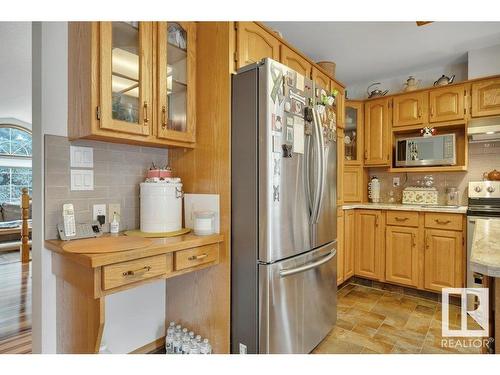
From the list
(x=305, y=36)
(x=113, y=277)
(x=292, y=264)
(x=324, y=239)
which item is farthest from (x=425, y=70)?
(x=113, y=277)

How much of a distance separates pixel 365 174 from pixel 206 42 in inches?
109

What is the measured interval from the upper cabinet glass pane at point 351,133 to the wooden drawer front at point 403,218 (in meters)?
0.87

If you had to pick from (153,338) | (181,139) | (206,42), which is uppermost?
(206,42)

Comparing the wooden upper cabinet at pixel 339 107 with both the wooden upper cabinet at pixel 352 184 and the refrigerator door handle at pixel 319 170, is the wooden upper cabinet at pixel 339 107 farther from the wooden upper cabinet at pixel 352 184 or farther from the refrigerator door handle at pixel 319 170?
the refrigerator door handle at pixel 319 170

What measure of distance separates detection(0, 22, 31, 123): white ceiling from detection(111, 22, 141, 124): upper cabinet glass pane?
191 cm

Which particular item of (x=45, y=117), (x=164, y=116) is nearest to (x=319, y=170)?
(x=164, y=116)

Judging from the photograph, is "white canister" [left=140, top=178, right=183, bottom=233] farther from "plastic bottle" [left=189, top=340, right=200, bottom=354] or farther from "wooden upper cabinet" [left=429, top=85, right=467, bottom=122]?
"wooden upper cabinet" [left=429, top=85, right=467, bottom=122]

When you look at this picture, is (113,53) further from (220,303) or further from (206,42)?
(220,303)

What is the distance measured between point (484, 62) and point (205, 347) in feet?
12.1

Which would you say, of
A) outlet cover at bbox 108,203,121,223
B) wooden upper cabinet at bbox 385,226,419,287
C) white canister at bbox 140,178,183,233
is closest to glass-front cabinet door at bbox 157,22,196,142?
white canister at bbox 140,178,183,233

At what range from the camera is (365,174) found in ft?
12.3

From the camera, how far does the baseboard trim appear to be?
1808 millimetres

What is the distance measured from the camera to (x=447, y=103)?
3033 mm

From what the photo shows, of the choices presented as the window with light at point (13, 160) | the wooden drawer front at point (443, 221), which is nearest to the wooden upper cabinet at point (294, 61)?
the wooden drawer front at point (443, 221)
